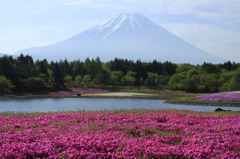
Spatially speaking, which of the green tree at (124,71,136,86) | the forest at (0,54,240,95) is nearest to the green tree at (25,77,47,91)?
the forest at (0,54,240,95)

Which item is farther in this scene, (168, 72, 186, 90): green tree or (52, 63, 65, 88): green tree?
(168, 72, 186, 90): green tree

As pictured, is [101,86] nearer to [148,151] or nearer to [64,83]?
[64,83]

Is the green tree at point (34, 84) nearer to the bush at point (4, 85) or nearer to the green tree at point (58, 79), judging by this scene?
the green tree at point (58, 79)

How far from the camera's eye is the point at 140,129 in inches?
478

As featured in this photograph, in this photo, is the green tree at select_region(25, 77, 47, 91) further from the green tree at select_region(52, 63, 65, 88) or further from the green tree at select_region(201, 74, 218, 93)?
the green tree at select_region(201, 74, 218, 93)

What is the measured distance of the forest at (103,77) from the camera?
79.2 m

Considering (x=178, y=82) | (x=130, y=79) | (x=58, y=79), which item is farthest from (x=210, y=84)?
(x=58, y=79)

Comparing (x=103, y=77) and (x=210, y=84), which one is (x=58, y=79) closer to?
(x=103, y=77)

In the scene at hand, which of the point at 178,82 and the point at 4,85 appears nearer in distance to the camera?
the point at 4,85

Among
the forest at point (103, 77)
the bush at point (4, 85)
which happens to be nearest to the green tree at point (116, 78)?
the forest at point (103, 77)

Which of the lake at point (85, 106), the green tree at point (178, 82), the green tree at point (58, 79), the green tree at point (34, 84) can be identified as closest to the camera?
the lake at point (85, 106)

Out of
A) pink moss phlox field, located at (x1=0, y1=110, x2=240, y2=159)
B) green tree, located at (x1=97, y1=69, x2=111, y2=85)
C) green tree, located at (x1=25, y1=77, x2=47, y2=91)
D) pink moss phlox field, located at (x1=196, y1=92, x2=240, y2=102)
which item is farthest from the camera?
green tree, located at (x1=97, y1=69, x2=111, y2=85)

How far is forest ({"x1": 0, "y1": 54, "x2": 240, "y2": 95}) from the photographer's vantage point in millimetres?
79250

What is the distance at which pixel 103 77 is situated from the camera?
105m
